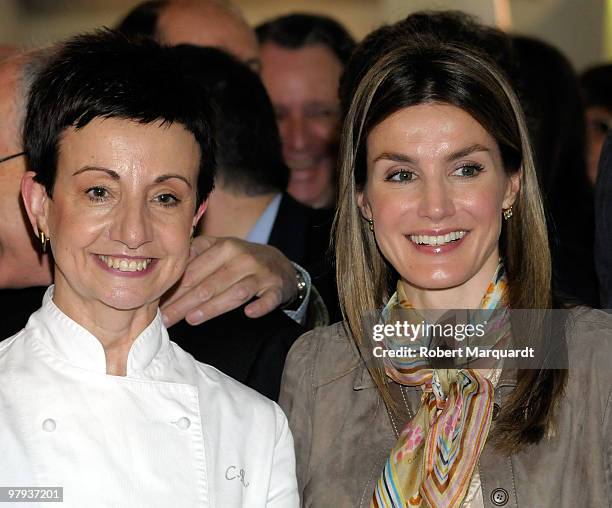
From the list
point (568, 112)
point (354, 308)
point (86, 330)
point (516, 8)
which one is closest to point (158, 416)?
point (86, 330)

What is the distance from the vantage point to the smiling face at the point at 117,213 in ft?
7.93

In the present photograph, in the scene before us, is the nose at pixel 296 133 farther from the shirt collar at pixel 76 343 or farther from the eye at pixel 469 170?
the shirt collar at pixel 76 343

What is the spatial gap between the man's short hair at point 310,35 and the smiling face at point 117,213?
259 cm

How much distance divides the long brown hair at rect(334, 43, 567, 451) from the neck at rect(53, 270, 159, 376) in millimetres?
581

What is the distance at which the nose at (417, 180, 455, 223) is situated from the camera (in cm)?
260

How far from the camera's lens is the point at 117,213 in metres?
2.43

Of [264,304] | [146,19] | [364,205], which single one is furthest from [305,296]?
[146,19]

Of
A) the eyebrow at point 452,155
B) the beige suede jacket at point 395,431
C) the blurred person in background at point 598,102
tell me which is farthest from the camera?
the blurred person in background at point 598,102

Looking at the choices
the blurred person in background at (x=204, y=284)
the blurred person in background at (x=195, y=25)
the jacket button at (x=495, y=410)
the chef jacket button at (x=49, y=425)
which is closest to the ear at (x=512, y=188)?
the jacket button at (x=495, y=410)

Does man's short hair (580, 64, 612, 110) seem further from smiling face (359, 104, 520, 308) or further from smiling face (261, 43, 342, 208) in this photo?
smiling face (359, 104, 520, 308)

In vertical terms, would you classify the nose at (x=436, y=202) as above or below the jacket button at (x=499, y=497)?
above

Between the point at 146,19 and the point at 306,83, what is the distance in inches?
30.6

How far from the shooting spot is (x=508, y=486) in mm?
2426

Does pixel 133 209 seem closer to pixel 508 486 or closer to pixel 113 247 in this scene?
pixel 113 247
